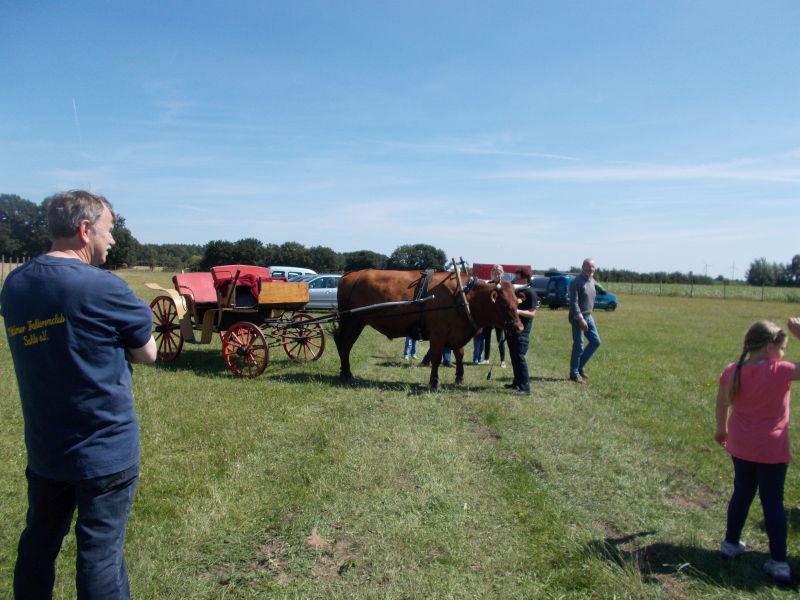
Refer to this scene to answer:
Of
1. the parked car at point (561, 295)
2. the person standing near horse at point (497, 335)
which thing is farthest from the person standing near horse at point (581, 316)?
the parked car at point (561, 295)

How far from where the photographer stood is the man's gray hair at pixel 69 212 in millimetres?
2617

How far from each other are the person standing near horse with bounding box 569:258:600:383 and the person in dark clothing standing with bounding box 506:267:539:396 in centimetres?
94

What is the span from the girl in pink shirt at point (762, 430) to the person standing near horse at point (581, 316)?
6289 millimetres

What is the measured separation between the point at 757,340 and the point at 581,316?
6483mm

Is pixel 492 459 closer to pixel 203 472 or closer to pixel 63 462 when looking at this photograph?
pixel 203 472

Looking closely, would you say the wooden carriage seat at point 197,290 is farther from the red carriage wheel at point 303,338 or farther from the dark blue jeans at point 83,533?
the dark blue jeans at point 83,533

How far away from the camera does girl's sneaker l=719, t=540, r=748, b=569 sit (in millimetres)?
4023

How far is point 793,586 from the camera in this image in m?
3.74

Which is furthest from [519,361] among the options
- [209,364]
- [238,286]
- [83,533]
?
[83,533]

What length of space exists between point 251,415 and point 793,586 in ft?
18.9

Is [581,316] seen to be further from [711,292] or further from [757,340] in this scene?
[711,292]

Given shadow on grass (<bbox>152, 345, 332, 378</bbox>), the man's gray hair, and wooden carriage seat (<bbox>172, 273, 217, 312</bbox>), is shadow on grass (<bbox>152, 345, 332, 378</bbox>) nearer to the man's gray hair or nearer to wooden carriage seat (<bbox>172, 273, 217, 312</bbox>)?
wooden carriage seat (<bbox>172, 273, 217, 312</bbox>)

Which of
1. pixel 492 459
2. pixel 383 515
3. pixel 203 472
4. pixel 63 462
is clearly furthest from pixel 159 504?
pixel 492 459

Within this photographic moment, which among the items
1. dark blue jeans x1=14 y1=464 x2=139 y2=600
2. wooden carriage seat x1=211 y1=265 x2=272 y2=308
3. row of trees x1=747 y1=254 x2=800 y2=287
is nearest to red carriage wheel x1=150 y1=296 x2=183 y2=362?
wooden carriage seat x1=211 y1=265 x2=272 y2=308
